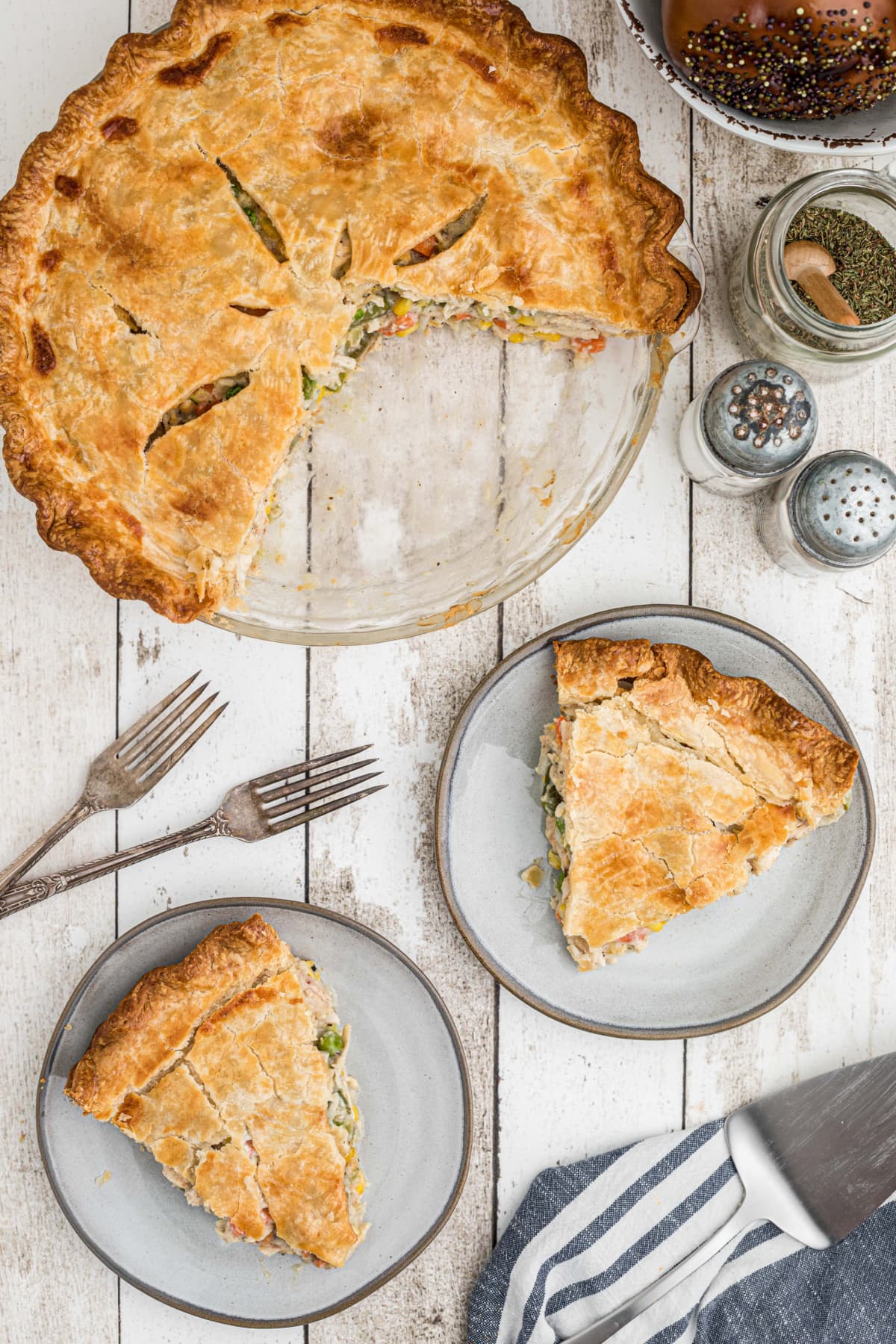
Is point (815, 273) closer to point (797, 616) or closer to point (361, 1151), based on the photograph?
point (797, 616)

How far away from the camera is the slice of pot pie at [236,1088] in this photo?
94.3 inches

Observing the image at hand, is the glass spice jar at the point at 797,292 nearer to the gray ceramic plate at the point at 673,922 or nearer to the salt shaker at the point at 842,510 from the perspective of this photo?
the salt shaker at the point at 842,510

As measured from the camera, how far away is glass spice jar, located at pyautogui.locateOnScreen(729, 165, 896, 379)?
227cm

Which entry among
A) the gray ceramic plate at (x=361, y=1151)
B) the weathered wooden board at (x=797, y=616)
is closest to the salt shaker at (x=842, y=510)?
the weathered wooden board at (x=797, y=616)

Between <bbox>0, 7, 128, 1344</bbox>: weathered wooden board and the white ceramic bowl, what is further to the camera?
<bbox>0, 7, 128, 1344</bbox>: weathered wooden board

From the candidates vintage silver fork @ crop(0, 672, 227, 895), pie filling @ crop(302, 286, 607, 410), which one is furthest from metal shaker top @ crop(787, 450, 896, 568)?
vintage silver fork @ crop(0, 672, 227, 895)

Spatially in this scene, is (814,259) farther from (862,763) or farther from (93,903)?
(93,903)

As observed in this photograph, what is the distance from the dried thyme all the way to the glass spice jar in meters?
0.02

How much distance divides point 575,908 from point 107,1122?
1.17 m

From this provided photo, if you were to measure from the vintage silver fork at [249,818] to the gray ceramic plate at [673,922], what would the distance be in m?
0.25

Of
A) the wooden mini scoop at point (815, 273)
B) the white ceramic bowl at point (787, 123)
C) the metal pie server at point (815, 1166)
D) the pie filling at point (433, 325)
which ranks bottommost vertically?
the metal pie server at point (815, 1166)

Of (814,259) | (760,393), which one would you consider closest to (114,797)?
(760,393)

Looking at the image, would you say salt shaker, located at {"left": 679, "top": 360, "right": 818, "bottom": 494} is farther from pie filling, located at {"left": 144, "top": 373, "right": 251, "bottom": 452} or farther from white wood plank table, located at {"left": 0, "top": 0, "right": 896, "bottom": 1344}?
pie filling, located at {"left": 144, "top": 373, "right": 251, "bottom": 452}

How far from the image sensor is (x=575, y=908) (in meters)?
2.44
